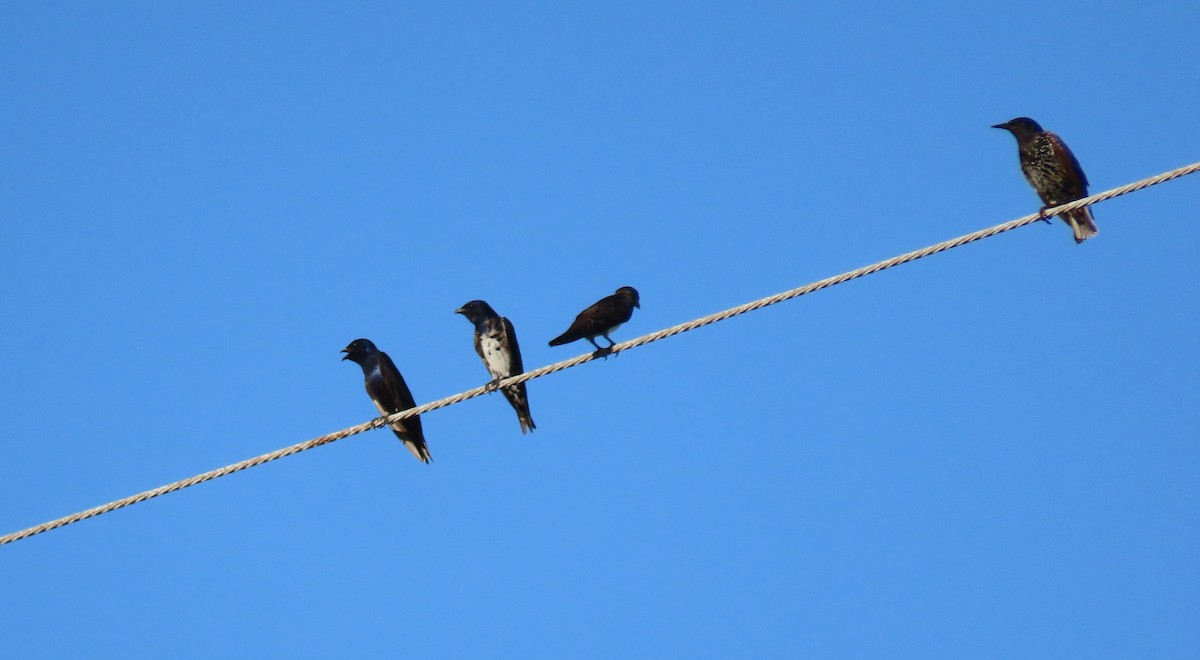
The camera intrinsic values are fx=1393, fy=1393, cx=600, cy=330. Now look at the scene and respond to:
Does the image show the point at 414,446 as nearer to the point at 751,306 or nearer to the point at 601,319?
the point at 601,319

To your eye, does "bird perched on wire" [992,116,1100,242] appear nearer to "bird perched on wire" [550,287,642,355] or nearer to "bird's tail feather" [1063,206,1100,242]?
"bird's tail feather" [1063,206,1100,242]

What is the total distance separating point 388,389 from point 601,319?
200 cm

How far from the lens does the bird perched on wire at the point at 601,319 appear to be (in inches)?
403

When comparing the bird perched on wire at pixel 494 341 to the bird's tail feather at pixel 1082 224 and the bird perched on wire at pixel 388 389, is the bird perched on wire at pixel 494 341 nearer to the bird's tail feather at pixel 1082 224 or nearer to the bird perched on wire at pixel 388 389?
the bird perched on wire at pixel 388 389

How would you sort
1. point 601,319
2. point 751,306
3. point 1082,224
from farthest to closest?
point 601,319 < point 1082,224 < point 751,306

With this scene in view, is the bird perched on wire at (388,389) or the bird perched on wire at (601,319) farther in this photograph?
the bird perched on wire at (388,389)

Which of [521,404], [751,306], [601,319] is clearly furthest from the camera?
[521,404]

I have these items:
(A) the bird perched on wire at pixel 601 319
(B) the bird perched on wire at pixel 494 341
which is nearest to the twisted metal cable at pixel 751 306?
(A) the bird perched on wire at pixel 601 319

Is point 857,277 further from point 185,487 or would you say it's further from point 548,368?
point 185,487

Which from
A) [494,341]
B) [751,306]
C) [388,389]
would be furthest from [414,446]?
[751,306]

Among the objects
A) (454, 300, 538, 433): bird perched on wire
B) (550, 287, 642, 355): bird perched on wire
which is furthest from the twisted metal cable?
(454, 300, 538, 433): bird perched on wire

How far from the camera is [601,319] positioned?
34.7 ft

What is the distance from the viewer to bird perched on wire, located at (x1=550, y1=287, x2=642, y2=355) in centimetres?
1023

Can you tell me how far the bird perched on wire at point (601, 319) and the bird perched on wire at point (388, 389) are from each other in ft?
5.47
